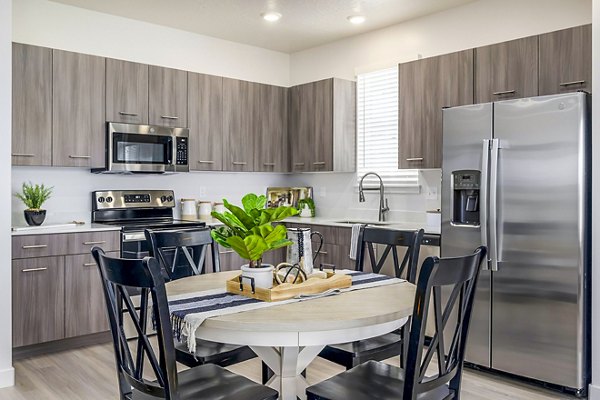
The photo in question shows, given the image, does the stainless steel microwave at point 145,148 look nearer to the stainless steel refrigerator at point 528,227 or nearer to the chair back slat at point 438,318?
the stainless steel refrigerator at point 528,227

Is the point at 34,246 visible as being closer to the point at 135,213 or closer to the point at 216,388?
the point at 135,213

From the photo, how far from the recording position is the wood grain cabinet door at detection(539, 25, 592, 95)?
3178 millimetres

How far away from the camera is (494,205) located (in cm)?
323

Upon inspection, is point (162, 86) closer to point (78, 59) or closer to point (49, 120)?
point (78, 59)

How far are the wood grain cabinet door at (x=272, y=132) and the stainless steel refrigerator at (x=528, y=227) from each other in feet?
7.21

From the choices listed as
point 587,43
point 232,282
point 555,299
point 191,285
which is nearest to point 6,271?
point 191,285

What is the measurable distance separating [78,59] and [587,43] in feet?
11.4

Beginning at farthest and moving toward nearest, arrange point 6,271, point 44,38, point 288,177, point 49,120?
point 288,177
point 44,38
point 49,120
point 6,271

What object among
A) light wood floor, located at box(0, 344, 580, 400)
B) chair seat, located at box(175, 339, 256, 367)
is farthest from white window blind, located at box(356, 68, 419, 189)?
chair seat, located at box(175, 339, 256, 367)

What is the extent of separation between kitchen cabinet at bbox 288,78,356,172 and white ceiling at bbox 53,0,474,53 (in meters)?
0.50

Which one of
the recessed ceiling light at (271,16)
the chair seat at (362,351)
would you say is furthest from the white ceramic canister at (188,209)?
the chair seat at (362,351)

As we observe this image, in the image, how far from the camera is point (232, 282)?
2201 mm

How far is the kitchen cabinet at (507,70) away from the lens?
135 inches

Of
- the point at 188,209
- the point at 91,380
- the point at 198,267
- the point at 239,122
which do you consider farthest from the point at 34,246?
the point at 239,122
